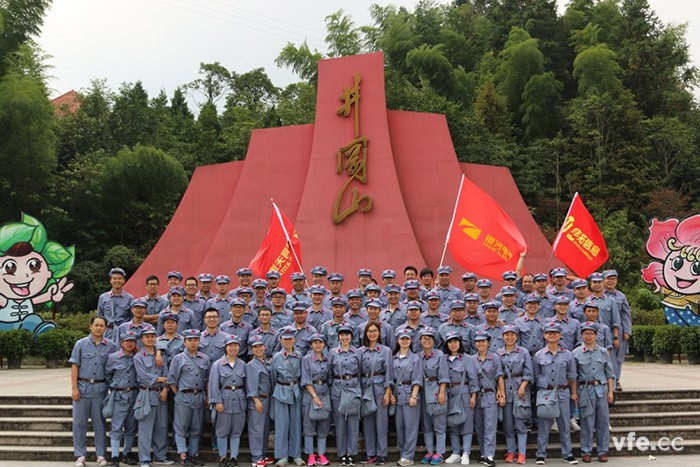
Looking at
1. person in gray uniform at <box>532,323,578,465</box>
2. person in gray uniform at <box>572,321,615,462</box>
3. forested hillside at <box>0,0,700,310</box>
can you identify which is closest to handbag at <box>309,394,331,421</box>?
person in gray uniform at <box>532,323,578,465</box>

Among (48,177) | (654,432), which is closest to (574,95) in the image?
(48,177)

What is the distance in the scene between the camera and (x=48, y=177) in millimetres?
21672

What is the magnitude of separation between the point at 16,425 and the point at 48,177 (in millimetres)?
15563

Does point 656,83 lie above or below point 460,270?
above

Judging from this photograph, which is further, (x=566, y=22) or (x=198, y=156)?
(x=566, y=22)

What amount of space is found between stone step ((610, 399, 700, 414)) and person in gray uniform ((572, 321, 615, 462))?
3.32 ft

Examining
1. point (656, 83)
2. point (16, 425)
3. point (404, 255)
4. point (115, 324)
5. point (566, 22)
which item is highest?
point (566, 22)

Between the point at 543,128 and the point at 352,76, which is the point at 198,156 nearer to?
the point at 543,128

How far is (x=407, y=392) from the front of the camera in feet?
21.2

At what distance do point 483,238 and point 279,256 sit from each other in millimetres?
2361

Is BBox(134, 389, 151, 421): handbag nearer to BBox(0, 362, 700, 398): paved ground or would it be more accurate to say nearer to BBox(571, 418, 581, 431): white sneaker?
BBox(0, 362, 700, 398): paved ground

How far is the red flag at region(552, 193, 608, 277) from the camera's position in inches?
335

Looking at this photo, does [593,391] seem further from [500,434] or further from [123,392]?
[123,392]

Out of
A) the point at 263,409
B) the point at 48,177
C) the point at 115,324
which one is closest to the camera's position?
the point at 263,409
